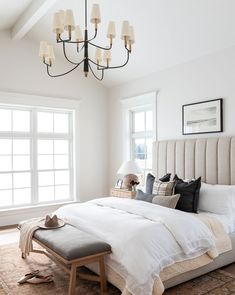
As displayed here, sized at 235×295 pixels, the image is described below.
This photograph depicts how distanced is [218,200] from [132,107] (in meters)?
2.85

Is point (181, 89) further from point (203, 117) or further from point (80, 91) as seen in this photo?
point (80, 91)

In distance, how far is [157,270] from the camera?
252 centimetres

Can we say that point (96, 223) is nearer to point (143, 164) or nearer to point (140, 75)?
point (143, 164)

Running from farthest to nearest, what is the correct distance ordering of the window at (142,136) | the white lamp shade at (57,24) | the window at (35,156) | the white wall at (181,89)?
the window at (142,136) < the window at (35,156) < the white wall at (181,89) < the white lamp shade at (57,24)

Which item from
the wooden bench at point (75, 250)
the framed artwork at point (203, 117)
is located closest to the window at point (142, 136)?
the framed artwork at point (203, 117)

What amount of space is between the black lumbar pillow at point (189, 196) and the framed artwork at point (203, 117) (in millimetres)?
1051

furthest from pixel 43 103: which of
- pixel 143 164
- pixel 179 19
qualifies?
pixel 179 19

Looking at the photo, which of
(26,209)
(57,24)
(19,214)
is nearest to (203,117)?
(57,24)

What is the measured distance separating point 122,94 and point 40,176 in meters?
2.34

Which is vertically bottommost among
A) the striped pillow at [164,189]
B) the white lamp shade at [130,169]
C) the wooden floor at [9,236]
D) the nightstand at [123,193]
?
the wooden floor at [9,236]

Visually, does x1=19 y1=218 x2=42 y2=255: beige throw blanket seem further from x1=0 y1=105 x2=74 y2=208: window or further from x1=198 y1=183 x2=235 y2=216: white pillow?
x1=0 y1=105 x2=74 y2=208: window

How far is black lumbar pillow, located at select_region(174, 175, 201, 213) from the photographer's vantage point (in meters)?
3.54

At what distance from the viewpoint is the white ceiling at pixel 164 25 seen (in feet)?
12.1

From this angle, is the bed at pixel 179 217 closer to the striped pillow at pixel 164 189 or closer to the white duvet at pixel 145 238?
the white duvet at pixel 145 238
